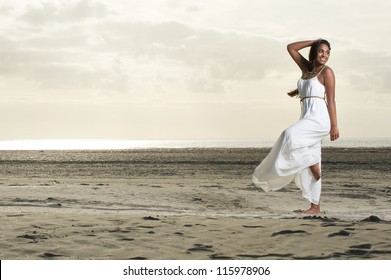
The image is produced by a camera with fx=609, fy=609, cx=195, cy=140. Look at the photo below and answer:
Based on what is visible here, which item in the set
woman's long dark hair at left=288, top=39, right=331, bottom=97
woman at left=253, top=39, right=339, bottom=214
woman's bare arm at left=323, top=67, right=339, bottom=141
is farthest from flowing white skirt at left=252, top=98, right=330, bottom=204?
woman's long dark hair at left=288, top=39, right=331, bottom=97

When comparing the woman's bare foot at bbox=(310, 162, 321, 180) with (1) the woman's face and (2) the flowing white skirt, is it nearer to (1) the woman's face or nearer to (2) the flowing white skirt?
(2) the flowing white skirt

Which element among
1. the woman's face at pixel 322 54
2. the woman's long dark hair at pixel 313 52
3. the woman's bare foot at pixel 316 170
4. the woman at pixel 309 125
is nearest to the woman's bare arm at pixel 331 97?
the woman at pixel 309 125

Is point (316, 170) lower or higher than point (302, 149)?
lower

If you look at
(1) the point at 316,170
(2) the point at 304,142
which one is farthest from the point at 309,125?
(1) the point at 316,170

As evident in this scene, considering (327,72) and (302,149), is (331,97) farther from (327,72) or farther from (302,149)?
(302,149)

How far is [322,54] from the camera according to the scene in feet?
27.6

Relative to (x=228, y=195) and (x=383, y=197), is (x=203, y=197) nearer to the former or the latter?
(x=228, y=195)

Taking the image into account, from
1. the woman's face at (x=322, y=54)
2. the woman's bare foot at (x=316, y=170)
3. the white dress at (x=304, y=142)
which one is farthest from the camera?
the woman's bare foot at (x=316, y=170)

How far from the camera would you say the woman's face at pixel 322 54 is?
8383 mm

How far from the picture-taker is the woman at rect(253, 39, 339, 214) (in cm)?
846

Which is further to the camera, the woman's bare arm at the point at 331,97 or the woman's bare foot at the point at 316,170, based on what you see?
the woman's bare foot at the point at 316,170

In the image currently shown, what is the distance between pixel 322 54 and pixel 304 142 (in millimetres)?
1251

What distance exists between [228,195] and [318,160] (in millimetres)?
6077

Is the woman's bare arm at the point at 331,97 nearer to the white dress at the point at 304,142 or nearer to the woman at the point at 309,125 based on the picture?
the woman at the point at 309,125
